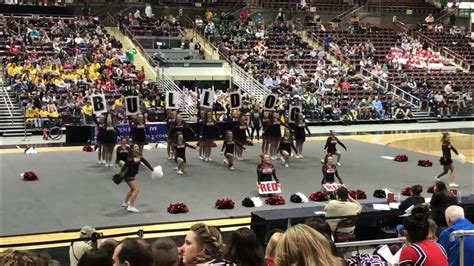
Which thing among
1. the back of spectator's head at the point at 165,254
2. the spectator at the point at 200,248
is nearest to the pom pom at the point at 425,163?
the spectator at the point at 200,248

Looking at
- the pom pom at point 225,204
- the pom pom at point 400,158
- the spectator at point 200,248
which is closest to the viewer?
the spectator at point 200,248

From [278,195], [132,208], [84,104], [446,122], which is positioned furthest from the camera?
[446,122]

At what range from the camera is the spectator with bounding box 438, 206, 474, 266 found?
5.54 metres

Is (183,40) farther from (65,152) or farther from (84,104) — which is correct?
(65,152)

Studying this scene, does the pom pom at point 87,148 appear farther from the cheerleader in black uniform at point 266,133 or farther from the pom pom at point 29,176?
the cheerleader in black uniform at point 266,133

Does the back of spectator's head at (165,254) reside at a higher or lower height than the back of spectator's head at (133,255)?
lower

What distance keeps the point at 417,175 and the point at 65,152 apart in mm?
11702

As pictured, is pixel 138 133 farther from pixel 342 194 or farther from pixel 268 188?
pixel 342 194

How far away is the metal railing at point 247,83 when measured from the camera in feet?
108

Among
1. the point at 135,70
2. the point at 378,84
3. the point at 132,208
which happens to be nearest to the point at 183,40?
the point at 135,70

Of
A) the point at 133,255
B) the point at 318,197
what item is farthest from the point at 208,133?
the point at 133,255

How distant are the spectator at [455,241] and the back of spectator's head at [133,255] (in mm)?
3135

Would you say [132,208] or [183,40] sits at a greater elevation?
[183,40]

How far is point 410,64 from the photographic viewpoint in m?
40.3
